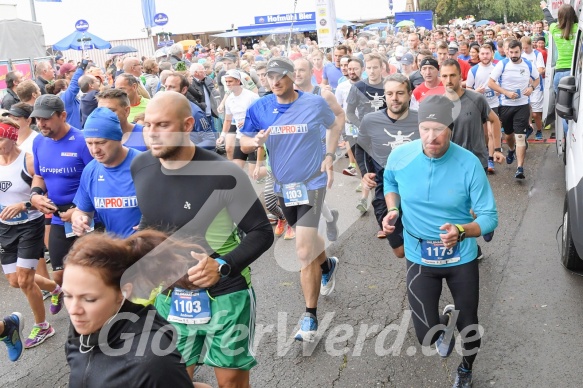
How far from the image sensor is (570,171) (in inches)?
231

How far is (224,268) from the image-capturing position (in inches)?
121

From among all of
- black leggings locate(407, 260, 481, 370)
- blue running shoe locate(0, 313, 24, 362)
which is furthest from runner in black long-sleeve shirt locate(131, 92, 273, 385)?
blue running shoe locate(0, 313, 24, 362)

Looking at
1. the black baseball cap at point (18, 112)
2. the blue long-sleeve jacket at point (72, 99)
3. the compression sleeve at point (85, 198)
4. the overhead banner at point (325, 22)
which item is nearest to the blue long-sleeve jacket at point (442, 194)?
the compression sleeve at point (85, 198)

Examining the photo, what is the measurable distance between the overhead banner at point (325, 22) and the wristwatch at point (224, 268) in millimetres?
10285

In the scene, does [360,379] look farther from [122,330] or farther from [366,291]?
[122,330]

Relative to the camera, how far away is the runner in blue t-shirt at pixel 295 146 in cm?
521

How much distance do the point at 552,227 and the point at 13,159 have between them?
5589 mm

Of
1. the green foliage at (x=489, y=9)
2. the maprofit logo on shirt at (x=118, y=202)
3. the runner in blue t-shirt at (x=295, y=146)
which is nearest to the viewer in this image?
the maprofit logo on shirt at (x=118, y=202)

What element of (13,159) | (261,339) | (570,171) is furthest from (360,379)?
(13,159)

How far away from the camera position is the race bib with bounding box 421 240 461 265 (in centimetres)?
390

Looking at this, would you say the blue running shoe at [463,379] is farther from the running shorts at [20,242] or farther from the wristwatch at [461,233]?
the running shorts at [20,242]

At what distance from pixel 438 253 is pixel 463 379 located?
0.80 meters

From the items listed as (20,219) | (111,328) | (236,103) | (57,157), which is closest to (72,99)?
(236,103)

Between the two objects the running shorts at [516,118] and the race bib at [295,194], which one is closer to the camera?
the race bib at [295,194]
